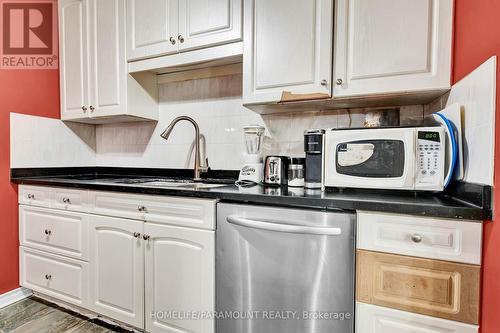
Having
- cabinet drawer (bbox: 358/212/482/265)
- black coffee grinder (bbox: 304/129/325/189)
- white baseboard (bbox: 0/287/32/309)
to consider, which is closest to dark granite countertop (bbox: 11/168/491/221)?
cabinet drawer (bbox: 358/212/482/265)

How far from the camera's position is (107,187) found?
1.52 meters

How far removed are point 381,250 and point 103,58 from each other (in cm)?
207

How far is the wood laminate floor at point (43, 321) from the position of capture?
163 cm

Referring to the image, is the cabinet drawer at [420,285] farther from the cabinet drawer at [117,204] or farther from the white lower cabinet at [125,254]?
the cabinet drawer at [117,204]

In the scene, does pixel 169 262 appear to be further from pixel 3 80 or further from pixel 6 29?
pixel 6 29

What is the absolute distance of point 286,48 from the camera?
1356 mm

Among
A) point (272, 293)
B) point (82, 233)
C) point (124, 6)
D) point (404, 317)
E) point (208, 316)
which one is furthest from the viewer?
point (124, 6)

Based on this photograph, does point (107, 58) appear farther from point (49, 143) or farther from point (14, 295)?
point (14, 295)

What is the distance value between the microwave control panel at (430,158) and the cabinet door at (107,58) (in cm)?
177

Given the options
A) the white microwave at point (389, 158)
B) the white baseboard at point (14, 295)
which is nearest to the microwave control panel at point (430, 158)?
the white microwave at point (389, 158)

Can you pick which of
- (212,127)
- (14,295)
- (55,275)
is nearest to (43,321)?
(55,275)

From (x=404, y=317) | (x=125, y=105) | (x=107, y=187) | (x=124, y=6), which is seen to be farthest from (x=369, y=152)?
(x=124, y=6)

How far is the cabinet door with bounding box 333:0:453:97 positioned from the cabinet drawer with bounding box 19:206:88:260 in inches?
66.7

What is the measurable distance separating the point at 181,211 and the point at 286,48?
97 cm
